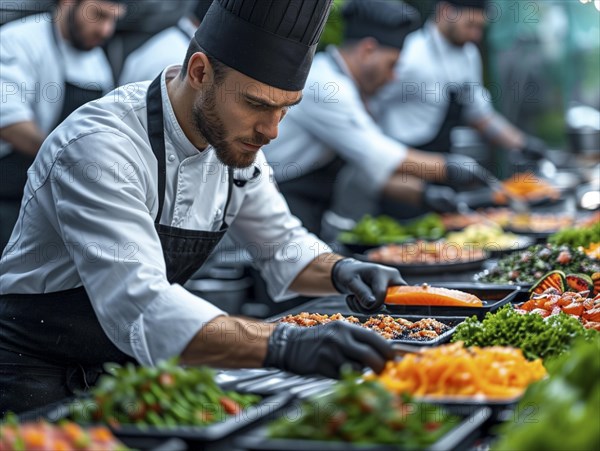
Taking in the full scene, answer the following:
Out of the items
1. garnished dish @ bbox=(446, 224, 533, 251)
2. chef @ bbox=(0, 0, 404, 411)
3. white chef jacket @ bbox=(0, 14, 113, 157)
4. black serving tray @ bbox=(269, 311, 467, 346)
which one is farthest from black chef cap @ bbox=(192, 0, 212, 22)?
black serving tray @ bbox=(269, 311, 467, 346)

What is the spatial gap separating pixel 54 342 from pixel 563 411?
1654 millimetres

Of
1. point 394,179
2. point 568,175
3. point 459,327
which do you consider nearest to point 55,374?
point 459,327

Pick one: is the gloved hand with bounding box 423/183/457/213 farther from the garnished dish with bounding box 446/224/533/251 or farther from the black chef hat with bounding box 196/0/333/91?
the black chef hat with bounding box 196/0/333/91

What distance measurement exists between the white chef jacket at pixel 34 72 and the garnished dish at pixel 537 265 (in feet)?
8.10

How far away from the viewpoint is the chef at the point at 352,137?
548 cm

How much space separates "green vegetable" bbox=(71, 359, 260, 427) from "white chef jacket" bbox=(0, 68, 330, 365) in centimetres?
35

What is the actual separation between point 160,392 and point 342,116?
12.5 ft

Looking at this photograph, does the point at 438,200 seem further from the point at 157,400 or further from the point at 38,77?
the point at 157,400

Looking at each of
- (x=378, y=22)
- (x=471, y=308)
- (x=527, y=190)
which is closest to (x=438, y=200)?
(x=527, y=190)

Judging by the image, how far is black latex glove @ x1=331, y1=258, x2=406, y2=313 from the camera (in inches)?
122

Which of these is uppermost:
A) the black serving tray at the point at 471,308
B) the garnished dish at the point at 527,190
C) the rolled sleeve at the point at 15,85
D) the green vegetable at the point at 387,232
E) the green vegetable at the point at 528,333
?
the green vegetable at the point at 528,333

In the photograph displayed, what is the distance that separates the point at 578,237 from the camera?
13.4ft

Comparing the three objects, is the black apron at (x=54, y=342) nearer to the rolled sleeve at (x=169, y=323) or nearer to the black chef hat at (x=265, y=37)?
the black chef hat at (x=265, y=37)

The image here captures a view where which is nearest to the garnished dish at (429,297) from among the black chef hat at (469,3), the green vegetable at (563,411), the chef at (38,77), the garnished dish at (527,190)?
the green vegetable at (563,411)
